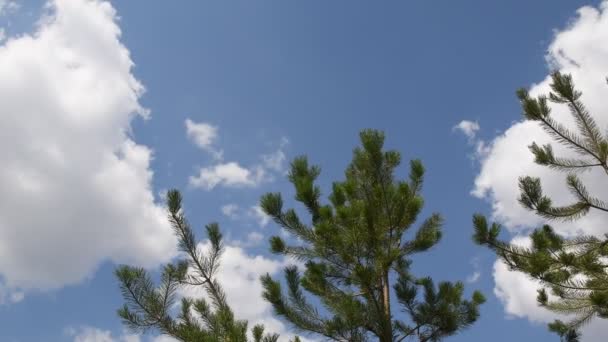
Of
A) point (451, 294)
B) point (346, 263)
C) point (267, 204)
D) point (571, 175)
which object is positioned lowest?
point (451, 294)

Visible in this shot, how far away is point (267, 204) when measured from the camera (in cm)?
802

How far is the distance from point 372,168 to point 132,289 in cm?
421

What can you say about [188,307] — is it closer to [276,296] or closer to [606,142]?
[276,296]

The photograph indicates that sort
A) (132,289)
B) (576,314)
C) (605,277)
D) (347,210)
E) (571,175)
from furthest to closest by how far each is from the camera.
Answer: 1. (576,314)
2. (605,277)
3. (571,175)
4. (347,210)
5. (132,289)

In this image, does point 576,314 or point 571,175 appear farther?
point 576,314

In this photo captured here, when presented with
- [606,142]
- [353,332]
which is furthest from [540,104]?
[353,332]

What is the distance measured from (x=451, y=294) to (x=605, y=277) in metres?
2.53

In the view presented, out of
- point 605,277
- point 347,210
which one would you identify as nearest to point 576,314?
point 605,277

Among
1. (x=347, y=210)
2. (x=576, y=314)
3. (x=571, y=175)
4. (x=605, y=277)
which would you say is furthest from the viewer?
(x=576, y=314)

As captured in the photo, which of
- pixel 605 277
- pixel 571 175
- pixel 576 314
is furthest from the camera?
pixel 576 314

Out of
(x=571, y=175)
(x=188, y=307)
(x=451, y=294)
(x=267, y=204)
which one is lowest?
(x=188, y=307)

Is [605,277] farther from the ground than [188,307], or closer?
farther from the ground

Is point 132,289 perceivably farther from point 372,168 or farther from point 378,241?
point 372,168

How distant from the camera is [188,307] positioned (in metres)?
5.29
